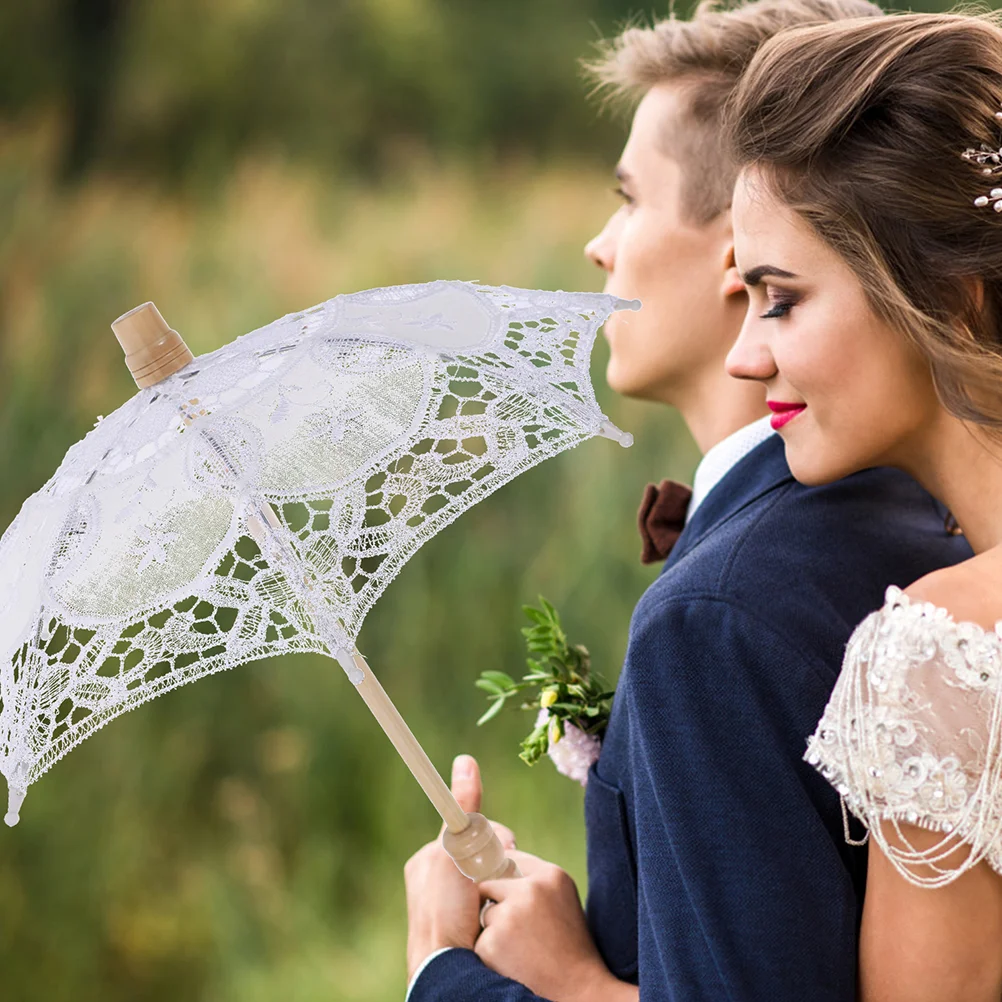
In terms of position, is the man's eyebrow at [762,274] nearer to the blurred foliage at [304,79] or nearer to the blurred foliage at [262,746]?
the blurred foliage at [262,746]

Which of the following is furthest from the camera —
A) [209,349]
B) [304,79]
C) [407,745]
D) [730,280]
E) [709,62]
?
[304,79]

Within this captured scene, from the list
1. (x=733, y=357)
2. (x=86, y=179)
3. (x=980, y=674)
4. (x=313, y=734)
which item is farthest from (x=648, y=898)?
(x=86, y=179)

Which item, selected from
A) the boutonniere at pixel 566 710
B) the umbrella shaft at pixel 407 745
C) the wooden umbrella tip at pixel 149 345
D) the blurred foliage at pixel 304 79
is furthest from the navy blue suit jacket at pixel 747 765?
the blurred foliage at pixel 304 79

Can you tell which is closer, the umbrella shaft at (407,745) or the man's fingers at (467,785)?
the umbrella shaft at (407,745)

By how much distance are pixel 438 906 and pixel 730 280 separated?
3.07ft

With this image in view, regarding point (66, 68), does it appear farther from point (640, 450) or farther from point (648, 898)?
point (648, 898)

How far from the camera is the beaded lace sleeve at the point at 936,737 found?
44.6 inches

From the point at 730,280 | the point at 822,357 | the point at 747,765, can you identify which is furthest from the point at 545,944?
the point at 730,280

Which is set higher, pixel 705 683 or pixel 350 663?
pixel 350 663

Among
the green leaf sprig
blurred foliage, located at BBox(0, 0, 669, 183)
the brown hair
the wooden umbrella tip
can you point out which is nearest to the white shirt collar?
the green leaf sprig

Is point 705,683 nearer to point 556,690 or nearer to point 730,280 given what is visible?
point 556,690

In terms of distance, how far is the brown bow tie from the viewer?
1907mm

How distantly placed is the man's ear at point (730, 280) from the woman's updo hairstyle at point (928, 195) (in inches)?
18.1

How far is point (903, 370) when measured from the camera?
4.26 ft
